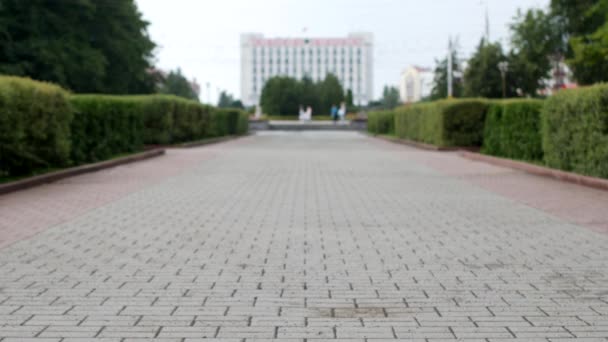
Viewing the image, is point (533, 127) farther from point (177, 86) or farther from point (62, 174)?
point (177, 86)

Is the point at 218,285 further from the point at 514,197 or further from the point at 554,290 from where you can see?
the point at 514,197

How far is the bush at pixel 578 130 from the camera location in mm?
13531

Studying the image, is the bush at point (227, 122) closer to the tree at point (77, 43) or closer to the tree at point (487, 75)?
the tree at point (77, 43)

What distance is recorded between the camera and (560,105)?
15633 mm

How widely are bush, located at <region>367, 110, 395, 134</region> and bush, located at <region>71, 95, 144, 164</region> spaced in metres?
24.1

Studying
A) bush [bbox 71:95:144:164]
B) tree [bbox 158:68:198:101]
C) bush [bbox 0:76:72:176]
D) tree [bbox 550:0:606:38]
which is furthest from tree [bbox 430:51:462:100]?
bush [bbox 0:76:72:176]

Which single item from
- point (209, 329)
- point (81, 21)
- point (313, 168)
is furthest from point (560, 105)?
point (81, 21)

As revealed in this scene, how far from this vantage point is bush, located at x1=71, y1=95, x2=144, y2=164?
1800 cm

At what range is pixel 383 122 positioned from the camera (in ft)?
159

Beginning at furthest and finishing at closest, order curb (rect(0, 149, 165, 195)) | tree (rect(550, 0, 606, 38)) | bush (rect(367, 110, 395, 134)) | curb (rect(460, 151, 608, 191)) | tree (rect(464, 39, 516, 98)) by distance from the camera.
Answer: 1. tree (rect(464, 39, 516, 98))
2. tree (rect(550, 0, 606, 38))
3. bush (rect(367, 110, 395, 134))
4. curb (rect(460, 151, 608, 191))
5. curb (rect(0, 149, 165, 195))

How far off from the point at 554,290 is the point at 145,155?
59.3ft

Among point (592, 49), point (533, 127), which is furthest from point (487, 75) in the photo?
point (533, 127)

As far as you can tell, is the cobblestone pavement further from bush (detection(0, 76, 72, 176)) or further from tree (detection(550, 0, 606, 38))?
tree (detection(550, 0, 606, 38))

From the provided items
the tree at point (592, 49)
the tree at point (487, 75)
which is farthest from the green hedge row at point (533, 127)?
the tree at point (487, 75)
